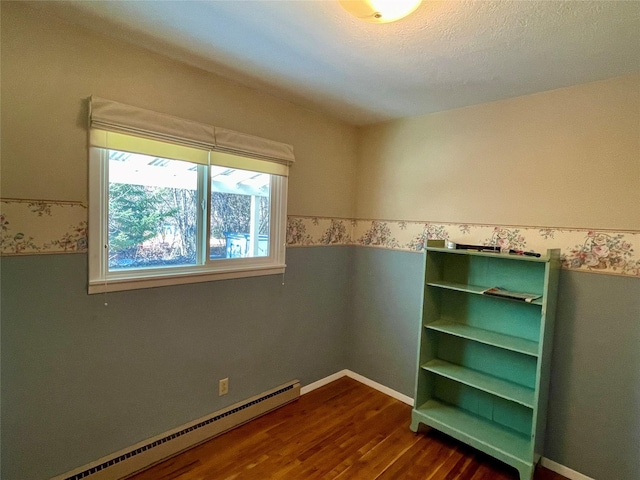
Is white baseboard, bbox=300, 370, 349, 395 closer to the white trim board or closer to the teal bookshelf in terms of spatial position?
the white trim board

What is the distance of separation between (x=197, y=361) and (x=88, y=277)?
0.83 meters

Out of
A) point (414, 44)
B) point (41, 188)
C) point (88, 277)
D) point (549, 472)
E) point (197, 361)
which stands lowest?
point (549, 472)

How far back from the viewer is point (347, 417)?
8.32ft

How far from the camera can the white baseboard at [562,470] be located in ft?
6.63

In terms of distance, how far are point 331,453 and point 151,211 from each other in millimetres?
1823

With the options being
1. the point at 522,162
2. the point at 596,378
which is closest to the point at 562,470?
the point at 596,378

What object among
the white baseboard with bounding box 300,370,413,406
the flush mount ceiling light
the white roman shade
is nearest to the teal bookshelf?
the white baseboard with bounding box 300,370,413,406

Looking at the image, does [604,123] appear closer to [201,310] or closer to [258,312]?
[258,312]

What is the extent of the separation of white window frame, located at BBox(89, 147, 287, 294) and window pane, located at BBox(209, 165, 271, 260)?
5 centimetres

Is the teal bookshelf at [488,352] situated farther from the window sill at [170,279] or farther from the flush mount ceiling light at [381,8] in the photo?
the flush mount ceiling light at [381,8]

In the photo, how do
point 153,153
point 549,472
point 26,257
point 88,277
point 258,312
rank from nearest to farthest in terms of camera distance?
1. point 26,257
2. point 88,277
3. point 153,153
4. point 549,472
5. point 258,312

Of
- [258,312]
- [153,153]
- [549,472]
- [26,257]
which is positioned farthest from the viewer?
[258,312]

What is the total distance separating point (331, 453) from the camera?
2.14 m

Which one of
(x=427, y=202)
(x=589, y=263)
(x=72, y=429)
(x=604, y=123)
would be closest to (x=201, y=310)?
(x=72, y=429)
